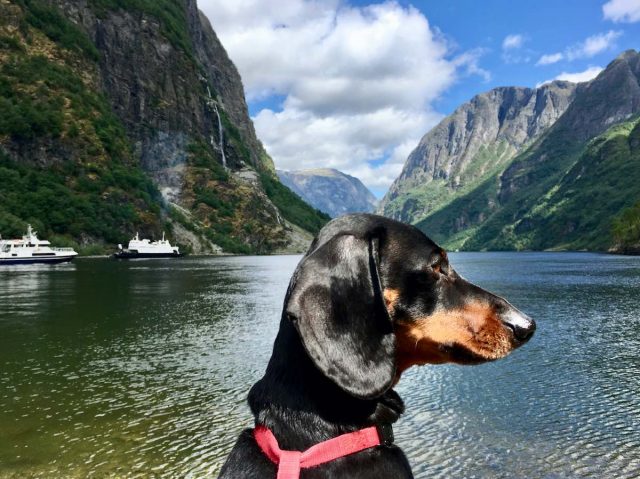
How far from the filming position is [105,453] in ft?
36.5

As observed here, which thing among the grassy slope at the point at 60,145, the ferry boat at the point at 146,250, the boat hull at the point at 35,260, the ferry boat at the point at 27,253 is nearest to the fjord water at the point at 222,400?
the boat hull at the point at 35,260

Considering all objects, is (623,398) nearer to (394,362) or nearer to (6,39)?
(394,362)

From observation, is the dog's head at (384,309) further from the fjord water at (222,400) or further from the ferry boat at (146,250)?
the ferry boat at (146,250)

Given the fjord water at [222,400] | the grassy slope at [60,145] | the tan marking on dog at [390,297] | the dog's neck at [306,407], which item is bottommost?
the fjord water at [222,400]

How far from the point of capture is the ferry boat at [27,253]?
294 ft

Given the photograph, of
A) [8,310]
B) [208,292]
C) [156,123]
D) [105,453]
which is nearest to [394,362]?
[105,453]

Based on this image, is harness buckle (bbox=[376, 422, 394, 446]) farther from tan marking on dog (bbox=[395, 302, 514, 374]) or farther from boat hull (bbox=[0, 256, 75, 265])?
boat hull (bbox=[0, 256, 75, 265])

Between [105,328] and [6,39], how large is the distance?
147 meters

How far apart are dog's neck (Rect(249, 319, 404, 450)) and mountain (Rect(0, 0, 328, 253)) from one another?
119 meters

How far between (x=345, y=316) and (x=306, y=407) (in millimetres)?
651

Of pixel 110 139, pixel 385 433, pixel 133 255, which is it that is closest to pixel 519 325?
pixel 385 433

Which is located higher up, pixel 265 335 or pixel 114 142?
pixel 114 142

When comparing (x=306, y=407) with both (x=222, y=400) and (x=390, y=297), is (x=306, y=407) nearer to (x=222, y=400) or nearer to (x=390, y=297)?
(x=390, y=297)

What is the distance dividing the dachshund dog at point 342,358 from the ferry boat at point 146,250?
118m
